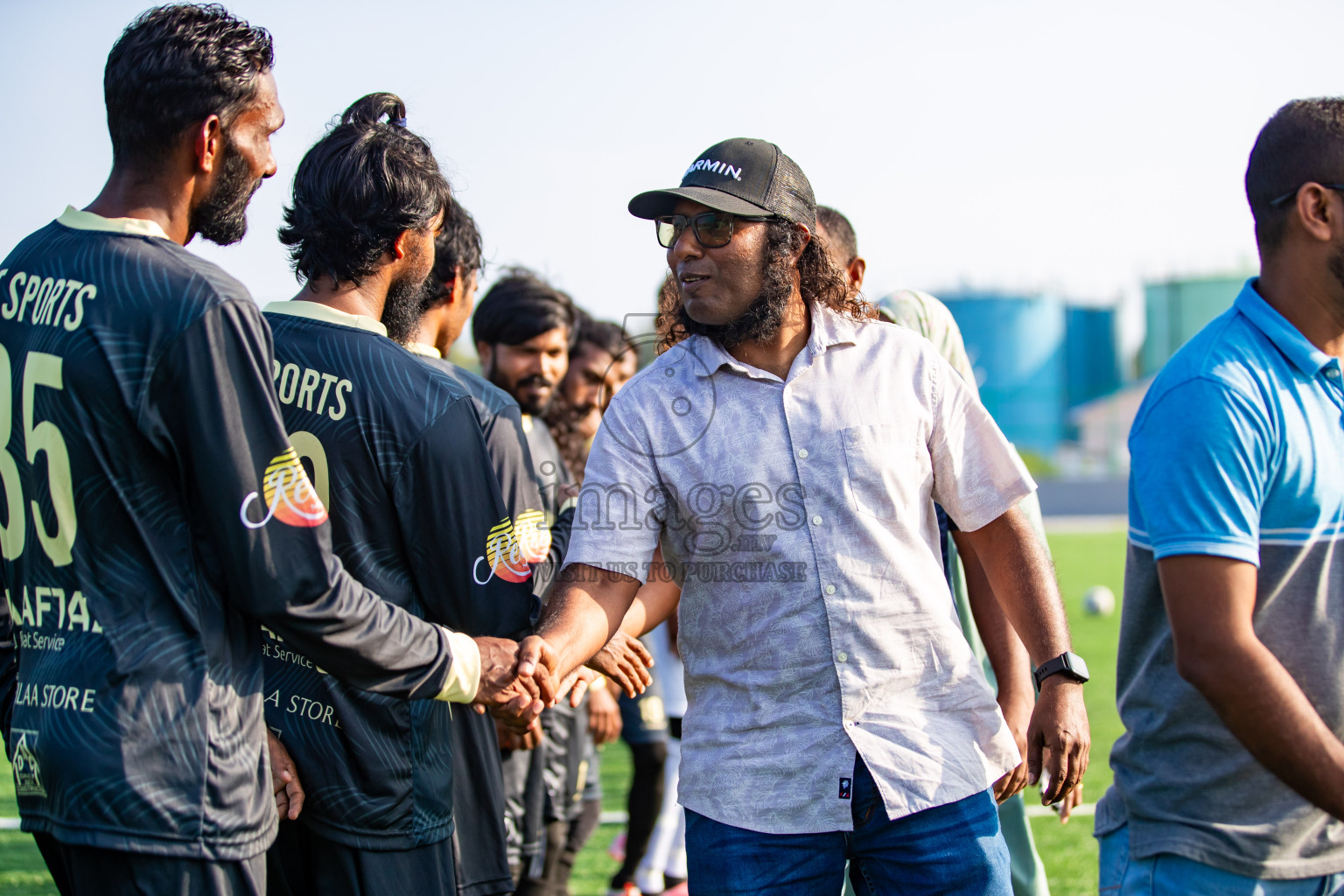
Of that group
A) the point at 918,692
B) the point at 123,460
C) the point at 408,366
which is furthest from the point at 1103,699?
the point at 123,460

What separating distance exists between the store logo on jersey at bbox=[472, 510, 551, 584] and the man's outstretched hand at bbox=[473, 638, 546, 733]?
0.18 metres

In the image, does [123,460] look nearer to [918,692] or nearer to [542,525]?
[542,525]

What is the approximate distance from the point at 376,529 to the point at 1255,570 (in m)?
1.87

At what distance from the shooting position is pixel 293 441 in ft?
8.80

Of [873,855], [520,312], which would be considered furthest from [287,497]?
[520,312]

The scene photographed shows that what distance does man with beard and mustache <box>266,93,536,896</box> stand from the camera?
2.60 m

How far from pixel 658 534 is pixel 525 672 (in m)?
0.48

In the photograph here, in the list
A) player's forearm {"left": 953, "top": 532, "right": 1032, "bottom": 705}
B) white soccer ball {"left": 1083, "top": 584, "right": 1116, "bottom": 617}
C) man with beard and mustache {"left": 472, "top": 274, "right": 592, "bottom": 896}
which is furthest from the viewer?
white soccer ball {"left": 1083, "top": 584, "right": 1116, "bottom": 617}

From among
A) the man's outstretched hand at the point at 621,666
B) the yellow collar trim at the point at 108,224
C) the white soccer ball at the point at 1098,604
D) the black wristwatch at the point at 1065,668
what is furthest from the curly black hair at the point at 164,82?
the white soccer ball at the point at 1098,604

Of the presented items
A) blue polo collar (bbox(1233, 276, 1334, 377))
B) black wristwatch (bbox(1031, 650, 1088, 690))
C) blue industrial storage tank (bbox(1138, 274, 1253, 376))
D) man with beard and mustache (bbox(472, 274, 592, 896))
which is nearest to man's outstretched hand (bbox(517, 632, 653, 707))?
black wristwatch (bbox(1031, 650, 1088, 690))

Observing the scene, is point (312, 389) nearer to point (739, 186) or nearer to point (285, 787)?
point (285, 787)

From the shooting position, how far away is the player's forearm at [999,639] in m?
2.99

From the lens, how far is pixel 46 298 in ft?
7.06

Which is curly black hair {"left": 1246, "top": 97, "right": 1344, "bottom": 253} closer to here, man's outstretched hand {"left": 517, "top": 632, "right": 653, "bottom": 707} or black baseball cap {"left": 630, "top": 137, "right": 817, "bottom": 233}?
black baseball cap {"left": 630, "top": 137, "right": 817, "bottom": 233}
